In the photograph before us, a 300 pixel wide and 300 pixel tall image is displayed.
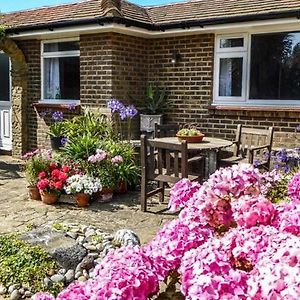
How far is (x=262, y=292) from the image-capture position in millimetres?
1123

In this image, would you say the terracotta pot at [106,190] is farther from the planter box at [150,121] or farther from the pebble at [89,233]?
the planter box at [150,121]

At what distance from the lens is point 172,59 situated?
9.06 meters

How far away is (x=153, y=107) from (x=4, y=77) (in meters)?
4.61

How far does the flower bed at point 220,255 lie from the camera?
118cm

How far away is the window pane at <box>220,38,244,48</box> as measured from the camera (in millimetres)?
8284

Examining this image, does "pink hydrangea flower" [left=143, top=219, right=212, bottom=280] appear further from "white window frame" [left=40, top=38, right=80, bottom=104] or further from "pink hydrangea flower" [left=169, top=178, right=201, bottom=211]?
"white window frame" [left=40, top=38, right=80, bottom=104]

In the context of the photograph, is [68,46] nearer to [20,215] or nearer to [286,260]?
[20,215]

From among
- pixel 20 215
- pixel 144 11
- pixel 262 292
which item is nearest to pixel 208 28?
pixel 144 11

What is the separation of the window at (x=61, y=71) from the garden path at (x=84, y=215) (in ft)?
10.6

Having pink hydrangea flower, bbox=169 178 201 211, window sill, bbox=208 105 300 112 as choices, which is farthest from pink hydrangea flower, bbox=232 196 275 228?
window sill, bbox=208 105 300 112

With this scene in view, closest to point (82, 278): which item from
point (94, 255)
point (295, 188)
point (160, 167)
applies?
point (94, 255)

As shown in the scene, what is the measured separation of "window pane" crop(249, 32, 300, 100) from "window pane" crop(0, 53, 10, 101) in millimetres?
6392

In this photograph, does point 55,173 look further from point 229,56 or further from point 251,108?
point 229,56

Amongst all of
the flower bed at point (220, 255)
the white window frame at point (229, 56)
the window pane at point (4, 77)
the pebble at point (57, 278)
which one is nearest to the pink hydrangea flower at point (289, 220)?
the flower bed at point (220, 255)
